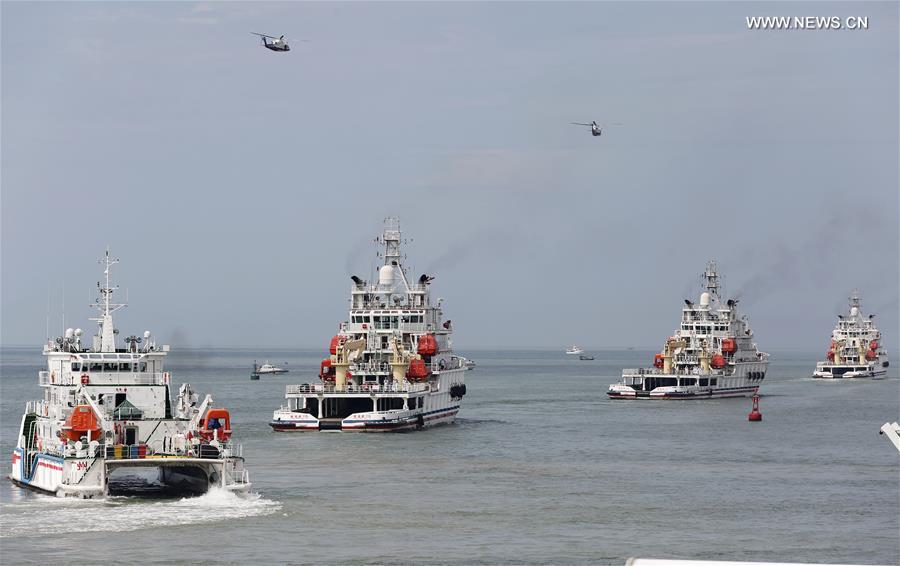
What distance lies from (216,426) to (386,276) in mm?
47086

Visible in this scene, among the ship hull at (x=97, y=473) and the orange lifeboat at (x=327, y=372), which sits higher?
the orange lifeboat at (x=327, y=372)

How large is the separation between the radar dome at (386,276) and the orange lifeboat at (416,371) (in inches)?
307

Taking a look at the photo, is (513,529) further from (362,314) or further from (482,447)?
(362,314)

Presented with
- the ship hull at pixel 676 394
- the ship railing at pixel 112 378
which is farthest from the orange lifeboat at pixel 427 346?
the ship hull at pixel 676 394

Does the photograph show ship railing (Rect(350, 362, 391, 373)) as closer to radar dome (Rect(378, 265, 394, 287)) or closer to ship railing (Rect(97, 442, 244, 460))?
radar dome (Rect(378, 265, 394, 287))

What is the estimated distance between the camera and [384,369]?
94.2 meters

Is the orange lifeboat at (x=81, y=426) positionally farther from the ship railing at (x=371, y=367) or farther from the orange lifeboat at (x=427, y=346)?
the orange lifeboat at (x=427, y=346)

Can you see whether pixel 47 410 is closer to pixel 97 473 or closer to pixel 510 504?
pixel 97 473

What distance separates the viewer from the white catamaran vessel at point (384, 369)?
298 ft

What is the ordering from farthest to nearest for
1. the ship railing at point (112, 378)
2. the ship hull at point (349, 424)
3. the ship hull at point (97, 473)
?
the ship hull at point (349, 424) < the ship railing at point (112, 378) < the ship hull at point (97, 473)

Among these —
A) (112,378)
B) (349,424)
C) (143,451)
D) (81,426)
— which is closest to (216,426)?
(143,451)

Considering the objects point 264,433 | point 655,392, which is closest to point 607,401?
point 655,392

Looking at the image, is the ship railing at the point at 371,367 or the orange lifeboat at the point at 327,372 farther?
the orange lifeboat at the point at 327,372

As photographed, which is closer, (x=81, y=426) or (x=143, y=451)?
(x=143, y=451)
